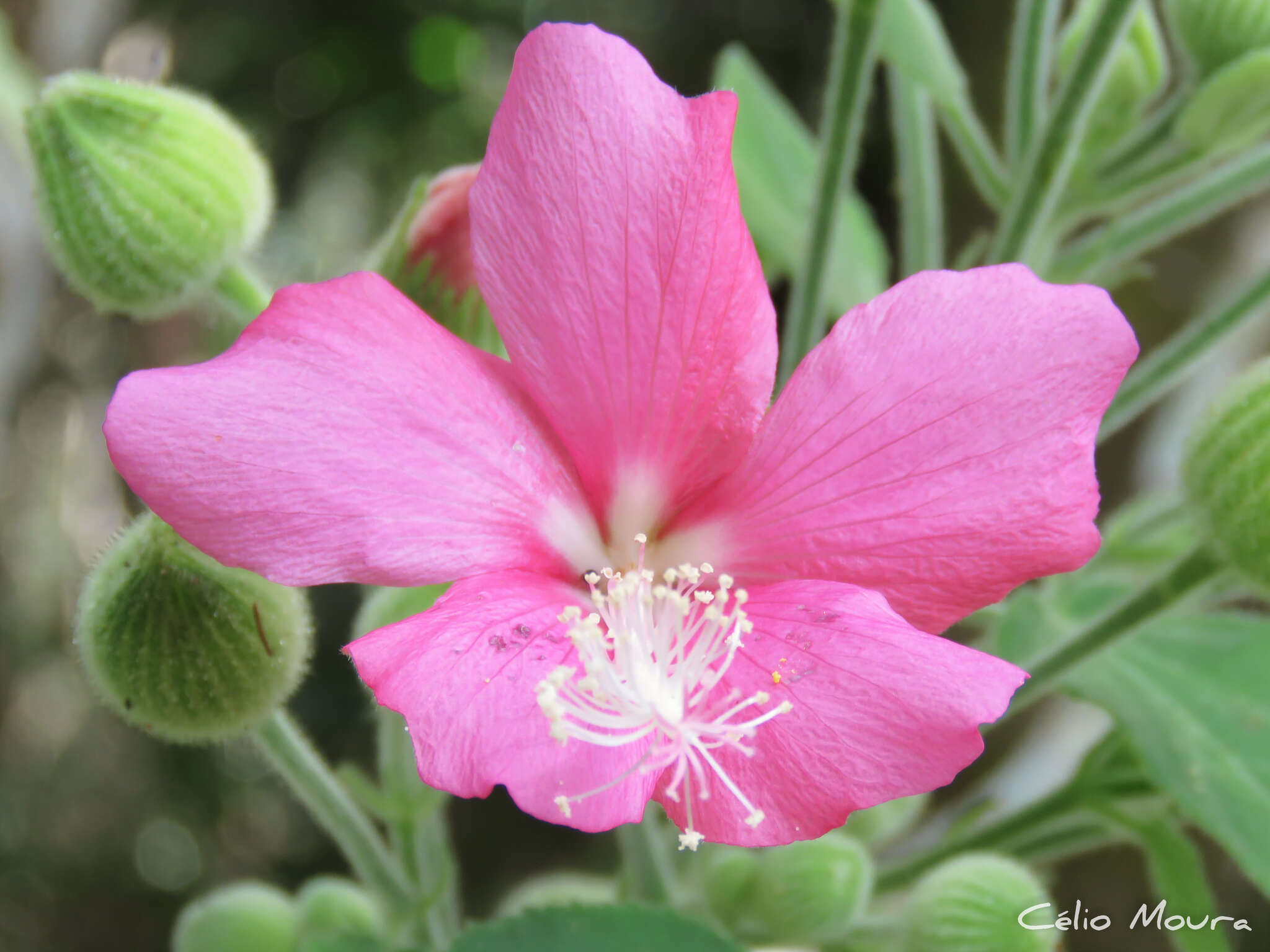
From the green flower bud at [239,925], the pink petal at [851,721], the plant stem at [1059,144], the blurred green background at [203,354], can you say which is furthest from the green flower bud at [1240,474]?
the blurred green background at [203,354]

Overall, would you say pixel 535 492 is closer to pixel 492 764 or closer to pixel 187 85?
pixel 492 764

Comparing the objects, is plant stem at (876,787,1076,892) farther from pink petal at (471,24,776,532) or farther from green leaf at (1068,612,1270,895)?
pink petal at (471,24,776,532)

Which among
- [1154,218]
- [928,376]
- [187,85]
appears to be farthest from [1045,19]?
[187,85]

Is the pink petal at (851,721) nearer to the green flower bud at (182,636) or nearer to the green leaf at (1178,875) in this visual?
the green flower bud at (182,636)

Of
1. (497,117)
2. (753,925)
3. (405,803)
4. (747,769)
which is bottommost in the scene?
(753,925)

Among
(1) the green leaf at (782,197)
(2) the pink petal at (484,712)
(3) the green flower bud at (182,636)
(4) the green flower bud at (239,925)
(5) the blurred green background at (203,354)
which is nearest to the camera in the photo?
(2) the pink petal at (484,712)

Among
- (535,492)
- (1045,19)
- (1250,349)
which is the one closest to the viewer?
(535,492)

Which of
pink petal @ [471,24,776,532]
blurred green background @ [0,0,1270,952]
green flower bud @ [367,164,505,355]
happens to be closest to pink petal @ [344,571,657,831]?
pink petal @ [471,24,776,532]
